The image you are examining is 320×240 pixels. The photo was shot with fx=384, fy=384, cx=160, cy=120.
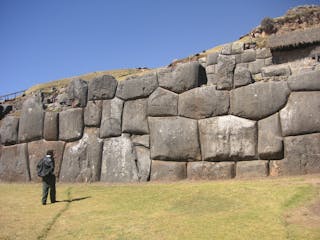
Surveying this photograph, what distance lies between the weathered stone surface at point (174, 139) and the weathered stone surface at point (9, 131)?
5009mm

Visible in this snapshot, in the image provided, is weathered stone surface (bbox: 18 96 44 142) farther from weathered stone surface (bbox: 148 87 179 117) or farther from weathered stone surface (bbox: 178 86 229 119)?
weathered stone surface (bbox: 178 86 229 119)

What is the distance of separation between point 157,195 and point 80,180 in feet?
11.9

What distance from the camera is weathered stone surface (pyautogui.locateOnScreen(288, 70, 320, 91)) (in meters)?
8.54

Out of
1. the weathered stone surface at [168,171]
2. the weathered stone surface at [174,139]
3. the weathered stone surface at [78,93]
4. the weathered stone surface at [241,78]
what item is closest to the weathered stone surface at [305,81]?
the weathered stone surface at [241,78]

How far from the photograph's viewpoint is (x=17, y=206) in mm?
8203

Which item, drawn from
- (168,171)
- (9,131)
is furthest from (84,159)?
(9,131)

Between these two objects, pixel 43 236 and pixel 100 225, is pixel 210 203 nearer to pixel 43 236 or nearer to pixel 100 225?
pixel 100 225

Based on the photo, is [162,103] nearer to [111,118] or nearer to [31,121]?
[111,118]

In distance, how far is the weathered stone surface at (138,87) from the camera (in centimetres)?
1049

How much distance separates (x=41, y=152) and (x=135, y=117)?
11.0 ft

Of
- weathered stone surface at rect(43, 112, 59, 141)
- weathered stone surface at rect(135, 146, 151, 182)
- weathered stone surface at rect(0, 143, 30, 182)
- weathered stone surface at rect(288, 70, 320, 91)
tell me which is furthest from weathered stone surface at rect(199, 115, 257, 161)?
weathered stone surface at rect(0, 143, 30, 182)

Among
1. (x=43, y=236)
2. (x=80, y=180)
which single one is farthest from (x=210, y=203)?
(x=80, y=180)

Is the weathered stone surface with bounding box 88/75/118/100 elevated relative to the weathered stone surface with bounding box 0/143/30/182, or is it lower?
elevated

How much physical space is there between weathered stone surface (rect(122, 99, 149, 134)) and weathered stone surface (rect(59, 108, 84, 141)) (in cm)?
148
